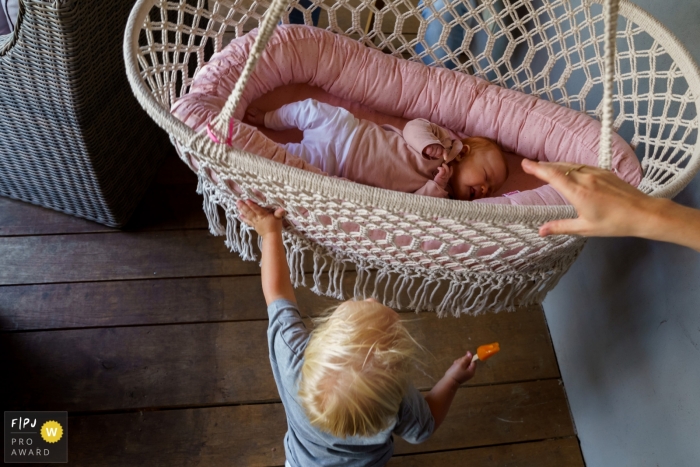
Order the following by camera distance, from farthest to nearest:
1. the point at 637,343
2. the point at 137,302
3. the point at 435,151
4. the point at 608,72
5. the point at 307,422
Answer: the point at 137,302 → the point at 435,151 → the point at 637,343 → the point at 307,422 → the point at 608,72

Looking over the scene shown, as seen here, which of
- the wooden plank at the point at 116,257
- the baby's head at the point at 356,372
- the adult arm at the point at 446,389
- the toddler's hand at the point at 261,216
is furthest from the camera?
the wooden plank at the point at 116,257

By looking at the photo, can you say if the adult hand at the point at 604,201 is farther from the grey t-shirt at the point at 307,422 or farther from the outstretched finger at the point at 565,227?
the grey t-shirt at the point at 307,422

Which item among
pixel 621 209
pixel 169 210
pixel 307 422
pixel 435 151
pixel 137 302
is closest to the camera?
pixel 621 209

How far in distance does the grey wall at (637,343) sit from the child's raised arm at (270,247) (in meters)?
0.70

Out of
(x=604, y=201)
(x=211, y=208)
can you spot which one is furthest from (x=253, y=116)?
(x=604, y=201)

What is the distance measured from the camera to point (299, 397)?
765 mm

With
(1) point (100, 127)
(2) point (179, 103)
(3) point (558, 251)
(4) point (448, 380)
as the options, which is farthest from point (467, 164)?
(1) point (100, 127)

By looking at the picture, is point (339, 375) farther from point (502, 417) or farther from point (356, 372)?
point (502, 417)

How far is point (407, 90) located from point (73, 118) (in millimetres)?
734

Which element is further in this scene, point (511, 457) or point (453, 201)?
point (511, 457)

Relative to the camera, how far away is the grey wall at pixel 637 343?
0.88 m

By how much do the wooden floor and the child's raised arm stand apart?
0.34 m

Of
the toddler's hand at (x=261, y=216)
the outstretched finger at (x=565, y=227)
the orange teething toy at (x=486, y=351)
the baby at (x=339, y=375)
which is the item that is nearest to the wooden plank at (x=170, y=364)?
the orange teething toy at (x=486, y=351)

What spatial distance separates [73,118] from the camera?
1002 mm
